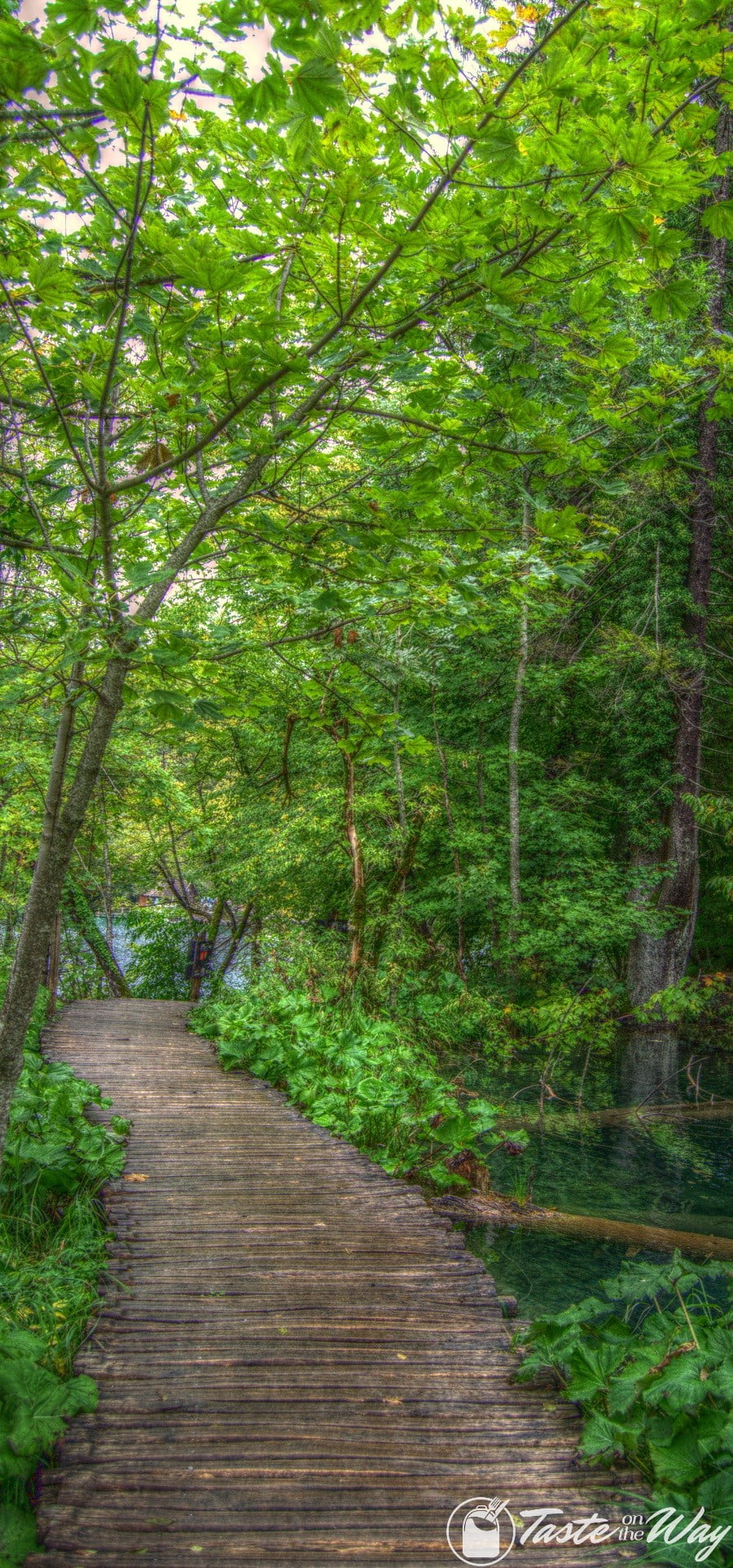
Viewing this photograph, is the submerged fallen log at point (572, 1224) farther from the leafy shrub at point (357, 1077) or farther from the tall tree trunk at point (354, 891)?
the tall tree trunk at point (354, 891)

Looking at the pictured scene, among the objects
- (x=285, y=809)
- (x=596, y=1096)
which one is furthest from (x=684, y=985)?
(x=285, y=809)

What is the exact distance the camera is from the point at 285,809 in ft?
31.4

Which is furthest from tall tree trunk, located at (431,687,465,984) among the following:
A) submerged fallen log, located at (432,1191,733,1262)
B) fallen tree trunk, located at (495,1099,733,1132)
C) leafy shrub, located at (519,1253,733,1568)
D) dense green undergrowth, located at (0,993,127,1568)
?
leafy shrub, located at (519,1253,733,1568)

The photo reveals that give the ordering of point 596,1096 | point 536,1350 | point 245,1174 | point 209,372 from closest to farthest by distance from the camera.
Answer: point 209,372 < point 536,1350 < point 245,1174 < point 596,1096

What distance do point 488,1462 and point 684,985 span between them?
8954 mm

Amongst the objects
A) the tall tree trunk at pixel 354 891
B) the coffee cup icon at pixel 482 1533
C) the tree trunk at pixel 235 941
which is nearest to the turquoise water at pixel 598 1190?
the coffee cup icon at pixel 482 1533

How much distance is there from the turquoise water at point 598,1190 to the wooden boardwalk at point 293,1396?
84 cm

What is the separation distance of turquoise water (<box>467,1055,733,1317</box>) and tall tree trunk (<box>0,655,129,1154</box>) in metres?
2.35

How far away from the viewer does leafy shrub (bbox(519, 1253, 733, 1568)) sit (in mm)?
1948

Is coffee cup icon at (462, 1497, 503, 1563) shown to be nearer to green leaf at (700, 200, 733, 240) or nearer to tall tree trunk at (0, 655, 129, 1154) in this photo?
tall tree trunk at (0, 655, 129, 1154)

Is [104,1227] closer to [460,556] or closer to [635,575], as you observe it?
[460,556]

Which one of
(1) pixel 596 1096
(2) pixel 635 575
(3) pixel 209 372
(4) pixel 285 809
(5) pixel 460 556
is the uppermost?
(2) pixel 635 575

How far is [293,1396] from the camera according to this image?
7.70ft

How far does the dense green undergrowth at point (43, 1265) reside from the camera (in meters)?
1.94
